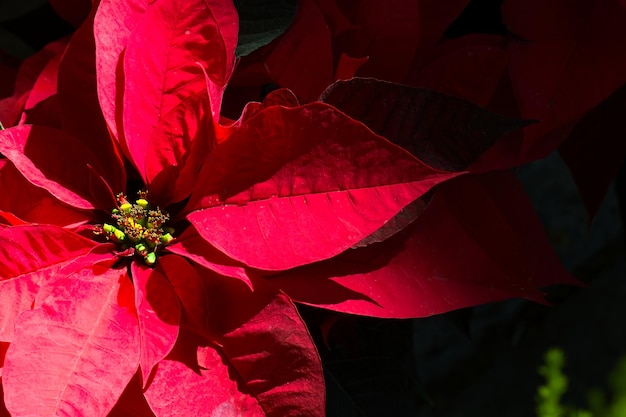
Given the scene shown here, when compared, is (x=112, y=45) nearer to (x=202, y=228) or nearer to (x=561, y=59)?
(x=202, y=228)

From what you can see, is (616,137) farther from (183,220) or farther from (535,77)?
(183,220)

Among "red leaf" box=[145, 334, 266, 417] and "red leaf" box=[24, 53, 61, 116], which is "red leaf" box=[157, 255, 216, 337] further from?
"red leaf" box=[24, 53, 61, 116]

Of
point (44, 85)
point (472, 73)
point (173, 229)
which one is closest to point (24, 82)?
point (44, 85)

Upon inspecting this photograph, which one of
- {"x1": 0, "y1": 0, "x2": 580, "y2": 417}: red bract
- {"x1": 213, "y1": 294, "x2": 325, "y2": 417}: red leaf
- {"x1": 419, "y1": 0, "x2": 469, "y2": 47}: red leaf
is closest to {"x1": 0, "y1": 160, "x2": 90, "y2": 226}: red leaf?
{"x1": 0, "y1": 0, "x2": 580, "y2": 417}: red bract

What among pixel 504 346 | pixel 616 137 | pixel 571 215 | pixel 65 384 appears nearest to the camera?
pixel 65 384

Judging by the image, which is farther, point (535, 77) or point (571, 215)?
point (571, 215)

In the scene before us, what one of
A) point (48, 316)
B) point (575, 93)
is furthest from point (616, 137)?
point (48, 316)
